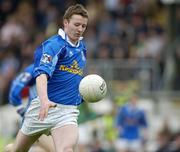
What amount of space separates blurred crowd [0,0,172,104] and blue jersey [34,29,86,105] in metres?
10.7

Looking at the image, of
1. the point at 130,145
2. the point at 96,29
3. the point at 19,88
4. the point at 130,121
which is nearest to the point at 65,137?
the point at 19,88

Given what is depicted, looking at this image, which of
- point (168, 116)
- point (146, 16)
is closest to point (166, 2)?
point (146, 16)

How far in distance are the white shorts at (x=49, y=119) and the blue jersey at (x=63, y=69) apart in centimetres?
10

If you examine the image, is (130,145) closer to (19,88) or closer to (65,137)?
(19,88)

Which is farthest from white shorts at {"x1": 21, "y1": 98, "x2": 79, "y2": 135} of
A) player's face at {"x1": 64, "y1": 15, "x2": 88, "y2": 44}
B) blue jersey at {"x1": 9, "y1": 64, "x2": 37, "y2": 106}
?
blue jersey at {"x1": 9, "y1": 64, "x2": 37, "y2": 106}

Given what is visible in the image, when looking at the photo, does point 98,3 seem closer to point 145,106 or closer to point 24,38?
point 24,38


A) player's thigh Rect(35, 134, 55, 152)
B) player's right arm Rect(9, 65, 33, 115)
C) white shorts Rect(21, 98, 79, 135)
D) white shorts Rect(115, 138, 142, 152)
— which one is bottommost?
white shorts Rect(115, 138, 142, 152)

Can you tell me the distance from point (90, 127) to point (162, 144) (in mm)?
2195

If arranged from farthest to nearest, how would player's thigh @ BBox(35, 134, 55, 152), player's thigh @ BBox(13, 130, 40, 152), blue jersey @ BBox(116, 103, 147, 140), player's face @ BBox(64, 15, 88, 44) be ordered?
1. blue jersey @ BBox(116, 103, 147, 140)
2. player's thigh @ BBox(35, 134, 55, 152)
3. player's thigh @ BBox(13, 130, 40, 152)
4. player's face @ BBox(64, 15, 88, 44)

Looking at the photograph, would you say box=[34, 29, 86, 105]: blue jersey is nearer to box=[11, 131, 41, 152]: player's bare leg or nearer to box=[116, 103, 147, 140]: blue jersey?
box=[11, 131, 41, 152]: player's bare leg

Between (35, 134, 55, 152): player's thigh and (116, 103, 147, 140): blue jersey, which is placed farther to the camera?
(116, 103, 147, 140): blue jersey

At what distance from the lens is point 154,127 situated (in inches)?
859

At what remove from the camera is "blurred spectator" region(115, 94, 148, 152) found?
20609 mm

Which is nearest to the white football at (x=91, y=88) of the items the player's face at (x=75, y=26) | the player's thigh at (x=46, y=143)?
the player's face at (x=75, y=26)
